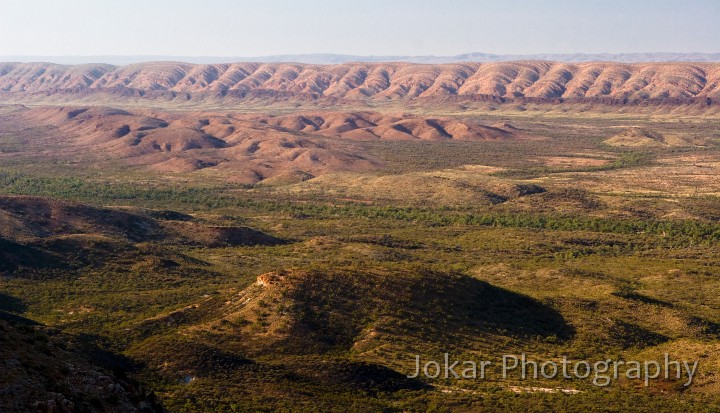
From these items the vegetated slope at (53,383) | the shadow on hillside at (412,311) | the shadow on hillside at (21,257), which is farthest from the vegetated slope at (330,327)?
the shadow on hillside at (21,257)

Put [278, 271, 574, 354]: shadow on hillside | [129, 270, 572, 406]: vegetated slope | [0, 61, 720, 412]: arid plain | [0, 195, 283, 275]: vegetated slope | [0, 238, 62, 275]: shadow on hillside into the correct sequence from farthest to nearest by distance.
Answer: [0, 195, 283, 275]: vegetated slope
[0, 238, 62, 275]: shadow on hillside
[278, 271, 574, 354]: shadow on hillside
[129, 270, 572, 406]: vegetated slope
[0, 61, 720, 412]: arid plain

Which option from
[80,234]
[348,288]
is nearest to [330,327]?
[348,288]

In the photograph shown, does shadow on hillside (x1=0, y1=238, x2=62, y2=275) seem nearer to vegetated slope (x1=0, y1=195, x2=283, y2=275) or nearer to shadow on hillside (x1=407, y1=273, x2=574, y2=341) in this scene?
vegetated slope (x1=0, y1=195, x2=283, y2=275)

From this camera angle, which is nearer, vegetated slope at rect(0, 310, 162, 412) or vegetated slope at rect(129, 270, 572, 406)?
vegetated slope at rect(0, 310, 162, 412)

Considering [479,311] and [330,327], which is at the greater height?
[330,327]

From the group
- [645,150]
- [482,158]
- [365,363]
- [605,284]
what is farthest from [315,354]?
[645,150]

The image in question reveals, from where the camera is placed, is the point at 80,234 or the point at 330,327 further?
the point at 80,234

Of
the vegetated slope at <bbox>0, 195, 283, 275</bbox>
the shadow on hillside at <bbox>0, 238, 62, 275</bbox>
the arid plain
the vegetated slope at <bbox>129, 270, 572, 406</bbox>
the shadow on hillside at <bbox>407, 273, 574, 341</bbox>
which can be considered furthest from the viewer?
the vegetated slope at <bbox>0, 195, 283, 275</bbox>

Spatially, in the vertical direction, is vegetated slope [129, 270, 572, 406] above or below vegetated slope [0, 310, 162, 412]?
below

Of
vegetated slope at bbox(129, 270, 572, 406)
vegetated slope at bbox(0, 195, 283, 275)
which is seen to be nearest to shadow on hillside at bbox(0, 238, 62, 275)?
vegetated slope at bbox(0, 195, 283, 275)

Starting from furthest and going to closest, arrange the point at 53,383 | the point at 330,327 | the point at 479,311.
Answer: the point at 479,311 < the point at 330,327 < the point at 53,383

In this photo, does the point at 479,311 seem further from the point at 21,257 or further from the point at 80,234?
the point at 80,234
